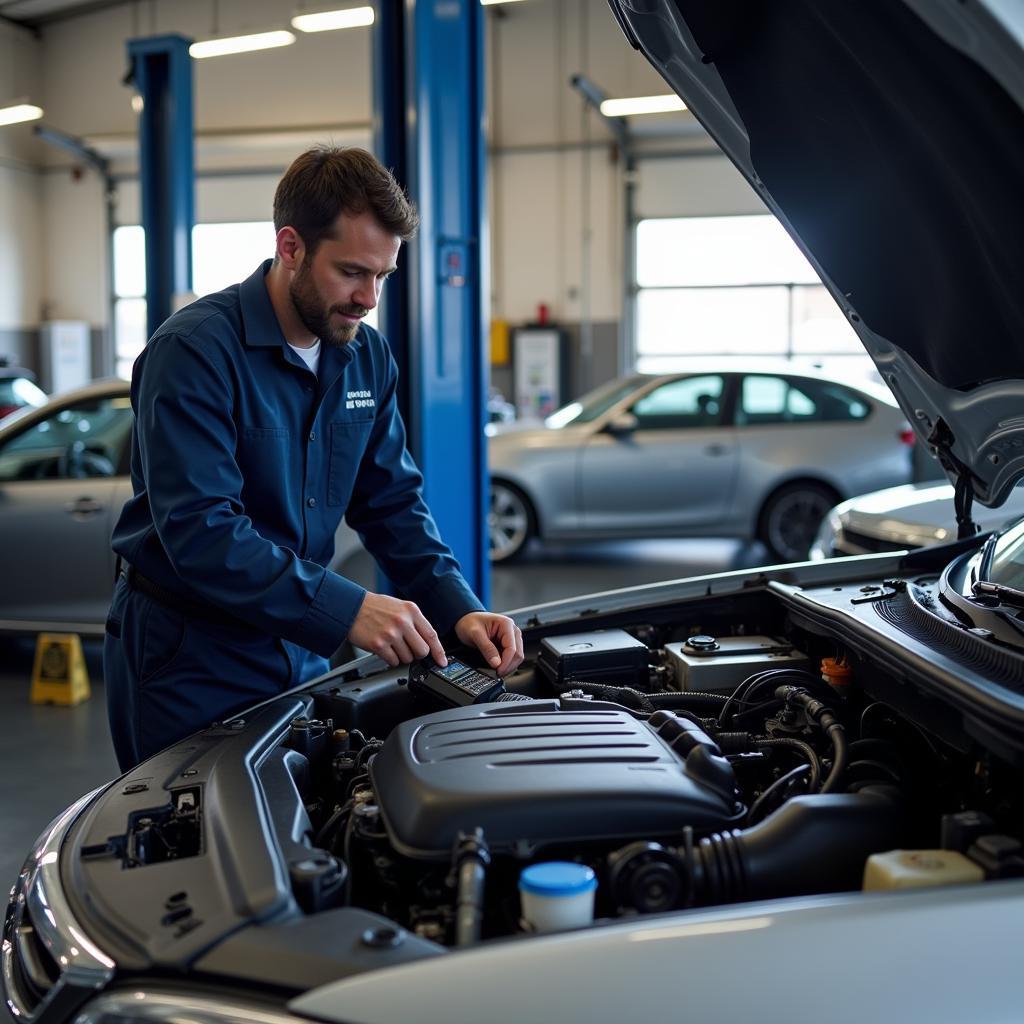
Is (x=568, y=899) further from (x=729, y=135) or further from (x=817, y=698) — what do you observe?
(x=729, y=135)

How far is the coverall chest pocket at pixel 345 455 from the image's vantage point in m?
2.17

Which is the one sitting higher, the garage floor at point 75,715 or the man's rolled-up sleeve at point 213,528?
the man's rolled-up sleeve at point 213,528

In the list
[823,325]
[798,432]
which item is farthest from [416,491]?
[823,325]

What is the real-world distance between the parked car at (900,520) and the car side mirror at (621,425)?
259cm

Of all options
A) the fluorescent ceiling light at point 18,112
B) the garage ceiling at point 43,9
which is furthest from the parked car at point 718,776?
the garage ceiling at point 43,9

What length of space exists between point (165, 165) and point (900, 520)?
4.41 metres

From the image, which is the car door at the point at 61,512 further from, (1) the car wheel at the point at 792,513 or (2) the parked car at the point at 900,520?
(1) the car wheel at the point at 792,513

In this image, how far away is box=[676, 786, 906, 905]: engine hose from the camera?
50.4 inches

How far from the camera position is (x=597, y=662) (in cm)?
201

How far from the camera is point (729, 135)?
197 centimetres

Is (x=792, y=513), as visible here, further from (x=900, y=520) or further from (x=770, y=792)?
(x=770, y=792)

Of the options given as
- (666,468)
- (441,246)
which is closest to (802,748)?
(441,246)

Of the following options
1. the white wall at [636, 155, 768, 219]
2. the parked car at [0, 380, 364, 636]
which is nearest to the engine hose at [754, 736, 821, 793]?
the parked car at [0, 380, 364, 636]

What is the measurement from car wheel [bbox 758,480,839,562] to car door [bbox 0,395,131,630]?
4.10 m
